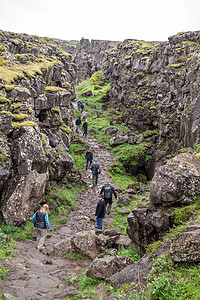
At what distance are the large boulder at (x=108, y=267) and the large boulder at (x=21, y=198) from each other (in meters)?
6.11

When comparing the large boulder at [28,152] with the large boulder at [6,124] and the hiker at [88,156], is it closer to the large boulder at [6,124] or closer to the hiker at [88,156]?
the large boulder at [6,124]

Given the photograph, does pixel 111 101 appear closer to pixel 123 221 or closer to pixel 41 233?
pixel 123 221

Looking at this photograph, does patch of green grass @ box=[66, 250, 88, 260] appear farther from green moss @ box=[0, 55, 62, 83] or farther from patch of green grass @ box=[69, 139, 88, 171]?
patch of green grass @ box=[69, 139, 88, 171]

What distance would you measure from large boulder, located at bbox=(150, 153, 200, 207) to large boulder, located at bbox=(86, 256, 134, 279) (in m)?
2.50

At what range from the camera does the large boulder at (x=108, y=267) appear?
7.37 metres

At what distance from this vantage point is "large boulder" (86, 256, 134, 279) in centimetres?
737

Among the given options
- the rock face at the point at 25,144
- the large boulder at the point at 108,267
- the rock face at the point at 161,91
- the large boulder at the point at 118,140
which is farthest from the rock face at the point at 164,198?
the large boulder at the point at 118,140

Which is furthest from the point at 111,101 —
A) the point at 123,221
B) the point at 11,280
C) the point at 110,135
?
the point at 11,280

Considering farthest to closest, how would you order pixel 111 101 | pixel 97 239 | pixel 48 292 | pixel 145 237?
pixel 111 101 → pixel 97 239 → pixel 145 237 → pixel 48 292

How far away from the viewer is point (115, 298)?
579cm

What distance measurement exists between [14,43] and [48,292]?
30.5m

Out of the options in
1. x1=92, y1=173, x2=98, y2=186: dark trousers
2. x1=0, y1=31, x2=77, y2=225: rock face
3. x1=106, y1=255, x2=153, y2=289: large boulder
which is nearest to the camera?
x1=106, y1=255, x2=153, y2=289: large boulder

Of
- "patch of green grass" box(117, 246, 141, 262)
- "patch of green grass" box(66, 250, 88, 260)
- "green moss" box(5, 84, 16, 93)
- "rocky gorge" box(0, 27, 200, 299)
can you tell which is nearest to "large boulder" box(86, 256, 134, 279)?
"rocky gorge" box(0, 27, 200, 299)

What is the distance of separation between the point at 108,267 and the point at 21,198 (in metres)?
6.97
